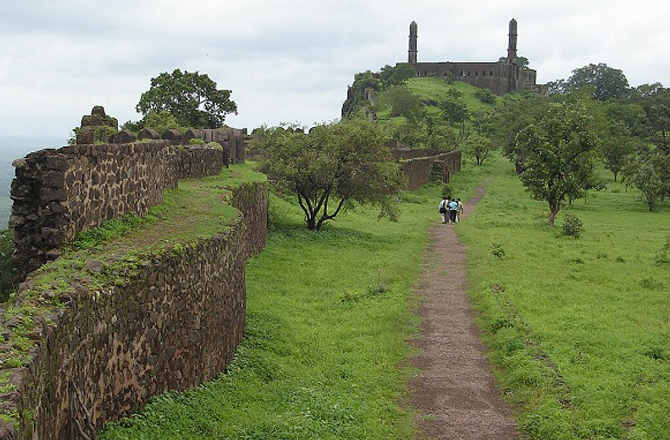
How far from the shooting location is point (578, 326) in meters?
14.2

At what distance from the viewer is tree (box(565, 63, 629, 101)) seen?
489ft

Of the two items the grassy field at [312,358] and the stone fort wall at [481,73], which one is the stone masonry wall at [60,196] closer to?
the grassy field at [312,358]

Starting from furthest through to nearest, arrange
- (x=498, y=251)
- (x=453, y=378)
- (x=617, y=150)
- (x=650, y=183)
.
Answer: (x=617, y=150) < (x=650, y=183) < (x=498, y=251) < (x=453, y=378)

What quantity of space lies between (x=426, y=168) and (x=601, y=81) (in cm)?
11977

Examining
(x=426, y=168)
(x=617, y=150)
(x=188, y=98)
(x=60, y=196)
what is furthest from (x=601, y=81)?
(x=60, y=196)

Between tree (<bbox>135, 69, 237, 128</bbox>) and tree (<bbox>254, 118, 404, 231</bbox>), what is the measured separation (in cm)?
1362

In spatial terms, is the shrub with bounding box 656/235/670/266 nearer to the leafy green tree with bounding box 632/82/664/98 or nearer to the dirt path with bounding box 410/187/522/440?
the dirt path with bounding box 410/187/522/440

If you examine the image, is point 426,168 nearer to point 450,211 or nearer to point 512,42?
point 450,211

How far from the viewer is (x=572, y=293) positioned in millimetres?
17469

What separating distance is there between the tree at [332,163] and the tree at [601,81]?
130m

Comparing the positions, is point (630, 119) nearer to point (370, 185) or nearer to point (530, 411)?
point (370, 185)

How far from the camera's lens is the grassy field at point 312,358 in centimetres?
861

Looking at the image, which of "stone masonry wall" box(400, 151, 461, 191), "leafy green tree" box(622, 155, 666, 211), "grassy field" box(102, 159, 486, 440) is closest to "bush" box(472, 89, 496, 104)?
"stone masonry wall" box(400, 151, 461, 191)

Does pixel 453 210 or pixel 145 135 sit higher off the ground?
pixel 145 135
